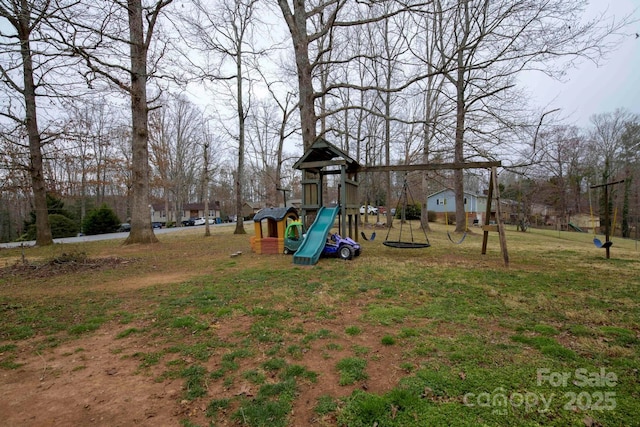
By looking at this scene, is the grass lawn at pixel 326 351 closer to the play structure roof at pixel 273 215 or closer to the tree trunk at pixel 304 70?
the play structure roof at pixel 273 215

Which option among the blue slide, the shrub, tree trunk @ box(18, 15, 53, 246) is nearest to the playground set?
the blue slide

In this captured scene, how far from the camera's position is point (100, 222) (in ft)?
75.5

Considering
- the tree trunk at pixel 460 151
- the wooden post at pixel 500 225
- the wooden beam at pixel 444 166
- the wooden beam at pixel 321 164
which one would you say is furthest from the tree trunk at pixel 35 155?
the tree trunk at pixel 460 151

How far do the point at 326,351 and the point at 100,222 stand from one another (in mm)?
26686

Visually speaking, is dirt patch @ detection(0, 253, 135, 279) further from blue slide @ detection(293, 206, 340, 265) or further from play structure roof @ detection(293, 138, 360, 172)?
play structure roof @ detection(293, 138, 360, 172)

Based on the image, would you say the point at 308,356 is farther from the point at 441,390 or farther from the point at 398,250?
the point at 398,250

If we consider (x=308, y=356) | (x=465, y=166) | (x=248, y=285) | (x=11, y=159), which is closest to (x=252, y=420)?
(x=308, y=356)

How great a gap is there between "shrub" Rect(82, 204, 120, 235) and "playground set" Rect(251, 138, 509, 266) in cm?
2024

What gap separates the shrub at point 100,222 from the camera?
2253 cm

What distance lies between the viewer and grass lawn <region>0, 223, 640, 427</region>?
6.77 ft

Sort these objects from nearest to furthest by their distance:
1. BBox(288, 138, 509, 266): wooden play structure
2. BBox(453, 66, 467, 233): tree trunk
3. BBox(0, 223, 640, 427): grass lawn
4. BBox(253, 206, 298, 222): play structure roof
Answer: BBox(0, 223, 640, 427): grass lawn → BBox(288, 138, 509, 266): wooden play structure → BBox(253, 206, 298, 222): play structure roof → BBox(453, 66, 467, 233): tree trunk

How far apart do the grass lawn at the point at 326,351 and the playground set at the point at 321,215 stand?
1.96m

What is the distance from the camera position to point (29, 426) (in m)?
1.97

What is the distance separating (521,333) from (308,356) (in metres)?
2.39
